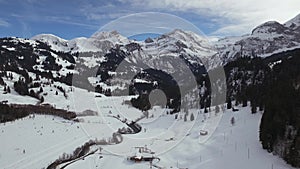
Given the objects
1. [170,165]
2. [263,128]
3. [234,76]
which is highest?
[234,76]

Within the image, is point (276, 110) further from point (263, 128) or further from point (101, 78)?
point (101, 78)

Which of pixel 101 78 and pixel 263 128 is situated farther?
pixel 101 78

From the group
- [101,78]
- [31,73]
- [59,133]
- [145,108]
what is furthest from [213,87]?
[101,78]

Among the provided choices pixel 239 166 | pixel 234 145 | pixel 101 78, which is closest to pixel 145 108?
pixel 234 145

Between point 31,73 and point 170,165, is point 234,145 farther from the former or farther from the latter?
point 31,73

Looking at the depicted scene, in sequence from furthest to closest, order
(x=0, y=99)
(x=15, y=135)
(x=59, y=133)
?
(x=0, y=99), (x=59, y=133), (x=15, y=135)

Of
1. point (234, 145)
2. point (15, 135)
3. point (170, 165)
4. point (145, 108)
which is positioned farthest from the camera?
point (145, 108)

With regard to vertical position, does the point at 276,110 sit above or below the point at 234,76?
below
